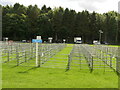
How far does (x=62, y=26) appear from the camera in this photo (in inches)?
3366

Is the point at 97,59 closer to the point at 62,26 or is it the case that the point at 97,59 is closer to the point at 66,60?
the point at 66,60

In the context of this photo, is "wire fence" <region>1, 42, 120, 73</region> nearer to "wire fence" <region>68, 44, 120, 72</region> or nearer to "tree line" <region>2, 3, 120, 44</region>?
"wire fence" <region>68, 44, 120, 72</region>

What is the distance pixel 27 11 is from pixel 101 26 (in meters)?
40.2

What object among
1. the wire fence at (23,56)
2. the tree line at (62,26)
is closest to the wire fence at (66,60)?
the wire fence at (23,56)

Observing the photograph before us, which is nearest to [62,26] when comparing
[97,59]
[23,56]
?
[97,59]

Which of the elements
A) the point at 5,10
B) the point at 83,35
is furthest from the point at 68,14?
the point at 5,10

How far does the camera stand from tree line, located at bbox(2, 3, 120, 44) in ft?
274

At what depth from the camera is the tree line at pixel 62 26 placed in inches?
3292

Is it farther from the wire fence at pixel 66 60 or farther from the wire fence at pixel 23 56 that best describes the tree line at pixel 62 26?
the wire fence at pixel 23 56

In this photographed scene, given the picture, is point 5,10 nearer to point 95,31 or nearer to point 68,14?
point 68,14

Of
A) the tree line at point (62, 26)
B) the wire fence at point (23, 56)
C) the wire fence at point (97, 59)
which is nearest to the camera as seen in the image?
the wire fence at point (97, 59)

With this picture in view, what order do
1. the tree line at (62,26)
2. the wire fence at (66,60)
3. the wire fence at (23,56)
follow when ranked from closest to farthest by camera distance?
the wire fence at (66,60) < the wire fence at (23,56) < the tree line at (62,26)

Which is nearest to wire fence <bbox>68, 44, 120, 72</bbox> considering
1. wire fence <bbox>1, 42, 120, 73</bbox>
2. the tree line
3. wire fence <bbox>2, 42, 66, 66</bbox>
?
wire fence <bbox>1, 42, 120, 73</bbox>

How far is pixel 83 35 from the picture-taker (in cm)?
8662
